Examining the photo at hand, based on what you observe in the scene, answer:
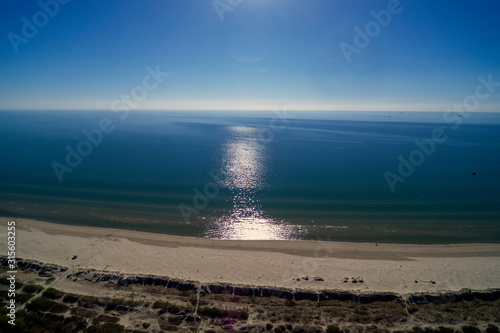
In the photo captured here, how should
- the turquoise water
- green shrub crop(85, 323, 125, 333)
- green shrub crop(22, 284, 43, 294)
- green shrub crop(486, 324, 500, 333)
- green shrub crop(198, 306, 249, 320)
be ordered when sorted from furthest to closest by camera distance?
1. the turquoise water
2. green shrub crop(22, 284, 43, 294)
3. green shrub crop(198, 306, 249, 320)
4. green shrub crop(486, 324, 500, 333)
5. green shrub crop(85, 323, 125, 333)

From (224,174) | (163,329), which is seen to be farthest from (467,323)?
(224,174)

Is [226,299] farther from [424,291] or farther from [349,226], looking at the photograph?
[349,226]

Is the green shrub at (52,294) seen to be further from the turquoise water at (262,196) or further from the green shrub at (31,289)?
the turquoise water at (262,196)

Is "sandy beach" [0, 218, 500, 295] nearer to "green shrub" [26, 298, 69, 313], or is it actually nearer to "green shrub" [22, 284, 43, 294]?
"green shrub" [22, 284, 43, 294]

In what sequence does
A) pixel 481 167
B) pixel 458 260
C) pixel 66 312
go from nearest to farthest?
pixel 66 312 → pixel 458 260 → pixel 481 167

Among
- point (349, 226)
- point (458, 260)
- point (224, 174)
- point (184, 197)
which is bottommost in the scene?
point (458, 260)

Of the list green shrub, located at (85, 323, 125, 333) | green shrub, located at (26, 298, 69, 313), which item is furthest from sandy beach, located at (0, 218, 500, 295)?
green shrub, located at (85, 323, 125, 333)

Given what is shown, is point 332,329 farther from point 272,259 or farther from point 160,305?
point 160,305

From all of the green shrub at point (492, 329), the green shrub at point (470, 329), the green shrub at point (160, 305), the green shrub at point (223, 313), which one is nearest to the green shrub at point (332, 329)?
the green shrub at point (223, 313)
